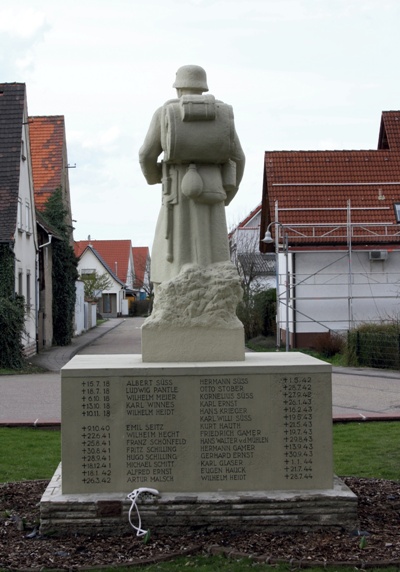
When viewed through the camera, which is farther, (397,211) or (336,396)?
(397,211)

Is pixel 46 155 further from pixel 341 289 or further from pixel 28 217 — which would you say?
pixel 341 289

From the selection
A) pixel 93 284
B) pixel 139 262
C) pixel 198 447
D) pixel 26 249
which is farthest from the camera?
pixel 139 262

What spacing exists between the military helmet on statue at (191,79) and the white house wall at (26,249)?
18.7 metres

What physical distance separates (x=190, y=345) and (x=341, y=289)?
2153 centimetres

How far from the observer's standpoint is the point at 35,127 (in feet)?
126

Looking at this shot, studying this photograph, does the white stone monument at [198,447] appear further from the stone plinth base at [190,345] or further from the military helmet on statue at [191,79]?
the military helmet on statue at [191,79]

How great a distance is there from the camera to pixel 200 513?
671 cm

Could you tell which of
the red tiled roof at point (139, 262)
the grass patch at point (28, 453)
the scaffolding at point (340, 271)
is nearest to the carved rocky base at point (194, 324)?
the grass patch at point (28, 453)

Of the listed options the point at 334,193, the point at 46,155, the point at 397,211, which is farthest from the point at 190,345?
the point at 46,155

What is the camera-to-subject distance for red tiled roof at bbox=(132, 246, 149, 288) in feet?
282

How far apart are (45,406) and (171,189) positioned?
839 centimetres

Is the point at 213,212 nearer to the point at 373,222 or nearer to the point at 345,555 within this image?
the point at 345,555

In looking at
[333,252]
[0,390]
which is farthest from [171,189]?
[333,252]

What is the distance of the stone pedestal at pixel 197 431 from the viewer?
6902 millimetres
